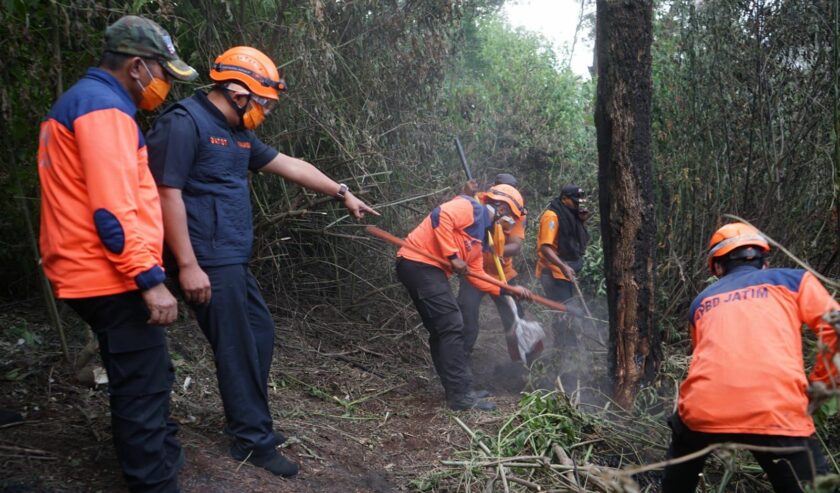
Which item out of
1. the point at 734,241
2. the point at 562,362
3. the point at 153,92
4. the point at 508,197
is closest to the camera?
the point at 153,92

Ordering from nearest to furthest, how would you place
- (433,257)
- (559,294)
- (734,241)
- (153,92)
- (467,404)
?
(153,92) < (734,241) < (467,404) < (433,257) < (559,294)

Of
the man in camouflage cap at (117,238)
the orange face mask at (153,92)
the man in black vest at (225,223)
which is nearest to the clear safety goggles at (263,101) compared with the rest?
the man in black vest at (225,223)

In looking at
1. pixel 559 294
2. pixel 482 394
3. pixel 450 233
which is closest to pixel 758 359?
pixel 450 233

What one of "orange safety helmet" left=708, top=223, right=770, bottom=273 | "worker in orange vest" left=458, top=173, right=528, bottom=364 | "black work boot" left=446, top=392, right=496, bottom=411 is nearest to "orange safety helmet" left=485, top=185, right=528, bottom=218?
"worker in orange vest" left=458, top=173, right=528, bottom=364

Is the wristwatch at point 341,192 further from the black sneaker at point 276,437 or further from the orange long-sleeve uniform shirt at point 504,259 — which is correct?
the orange long-sleeve uniform shirt at point 504,259

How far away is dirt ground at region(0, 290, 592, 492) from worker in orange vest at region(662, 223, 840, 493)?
1.76 m

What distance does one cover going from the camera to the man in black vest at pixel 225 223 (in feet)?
10.1

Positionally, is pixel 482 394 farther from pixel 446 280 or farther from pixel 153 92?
pixel 153 92

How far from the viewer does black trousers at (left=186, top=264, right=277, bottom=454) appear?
10.6 feet

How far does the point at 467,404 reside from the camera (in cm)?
518

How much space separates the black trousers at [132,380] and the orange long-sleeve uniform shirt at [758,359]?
7.60 ft

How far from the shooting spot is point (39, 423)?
3.39 meters

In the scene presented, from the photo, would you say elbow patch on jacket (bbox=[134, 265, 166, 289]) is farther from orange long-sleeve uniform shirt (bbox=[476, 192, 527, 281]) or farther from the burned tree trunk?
orange long-sleeve uniform shirt (bbox=[476, 192, 527, 281])

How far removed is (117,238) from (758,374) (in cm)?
264
